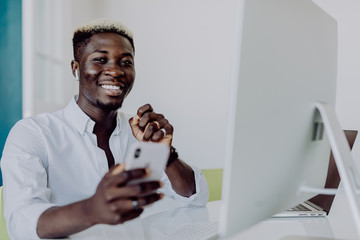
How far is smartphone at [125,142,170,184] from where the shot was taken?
2.09 feet

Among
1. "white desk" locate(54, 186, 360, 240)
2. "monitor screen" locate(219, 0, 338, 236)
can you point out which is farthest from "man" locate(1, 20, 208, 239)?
"monitor screen" locate(219, 0, 338, 236)

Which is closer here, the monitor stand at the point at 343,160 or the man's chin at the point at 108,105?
the monitor stand at the point at 343,160

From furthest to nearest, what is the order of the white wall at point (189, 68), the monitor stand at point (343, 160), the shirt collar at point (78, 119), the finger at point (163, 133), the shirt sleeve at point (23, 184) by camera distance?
the white wall at point (189, 68), the shirt collar at point (78, 119), the finger at point (163, 133), the shirt sleeve at point (23, 184), the monitor stand at point (343, 160)

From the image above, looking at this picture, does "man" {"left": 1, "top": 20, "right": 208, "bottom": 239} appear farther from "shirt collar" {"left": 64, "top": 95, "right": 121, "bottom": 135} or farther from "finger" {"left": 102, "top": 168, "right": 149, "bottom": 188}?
"finger" {"left": 102, "top": 168, "right": 149, "bottom": 188}

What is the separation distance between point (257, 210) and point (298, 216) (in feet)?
1.90

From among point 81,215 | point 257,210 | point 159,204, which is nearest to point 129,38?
point 159,204

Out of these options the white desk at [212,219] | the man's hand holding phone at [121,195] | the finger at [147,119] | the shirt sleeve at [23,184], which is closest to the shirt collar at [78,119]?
the shirt sleeve at [23,184]

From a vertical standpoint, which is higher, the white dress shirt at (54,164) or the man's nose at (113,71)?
the man's nose at (113,71)

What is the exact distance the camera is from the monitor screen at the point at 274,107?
2.02 feet

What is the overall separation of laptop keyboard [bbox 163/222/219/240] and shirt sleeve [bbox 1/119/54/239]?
0.34 metres

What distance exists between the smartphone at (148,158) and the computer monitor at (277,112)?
136mm

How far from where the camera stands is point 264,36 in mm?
652

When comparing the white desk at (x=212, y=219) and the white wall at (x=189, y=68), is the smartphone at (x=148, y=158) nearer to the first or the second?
the white desk at (x=212, y=219)

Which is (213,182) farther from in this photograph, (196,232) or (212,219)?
(196,232)
